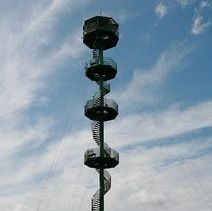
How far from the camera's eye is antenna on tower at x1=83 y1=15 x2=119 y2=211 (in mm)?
67812

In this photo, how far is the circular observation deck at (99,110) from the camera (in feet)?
228

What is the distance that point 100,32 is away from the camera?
242 feet

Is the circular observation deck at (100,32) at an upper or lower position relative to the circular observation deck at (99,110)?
upper

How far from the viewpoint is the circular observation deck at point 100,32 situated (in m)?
73.8

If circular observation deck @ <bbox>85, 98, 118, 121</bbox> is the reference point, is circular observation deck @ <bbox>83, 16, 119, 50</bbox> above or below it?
above

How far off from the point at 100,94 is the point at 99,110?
202 centimetres

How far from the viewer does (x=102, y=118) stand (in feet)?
230

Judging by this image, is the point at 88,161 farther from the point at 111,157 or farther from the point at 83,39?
the point at 83,39

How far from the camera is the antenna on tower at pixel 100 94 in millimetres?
67812

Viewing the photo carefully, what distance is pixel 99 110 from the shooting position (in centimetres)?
6975

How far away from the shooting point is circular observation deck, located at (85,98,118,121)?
69.4 m

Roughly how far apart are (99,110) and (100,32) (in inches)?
416

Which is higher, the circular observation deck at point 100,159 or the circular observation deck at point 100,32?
the circular observation deck at point 100,32

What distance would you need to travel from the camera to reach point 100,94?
7038 centimetres
